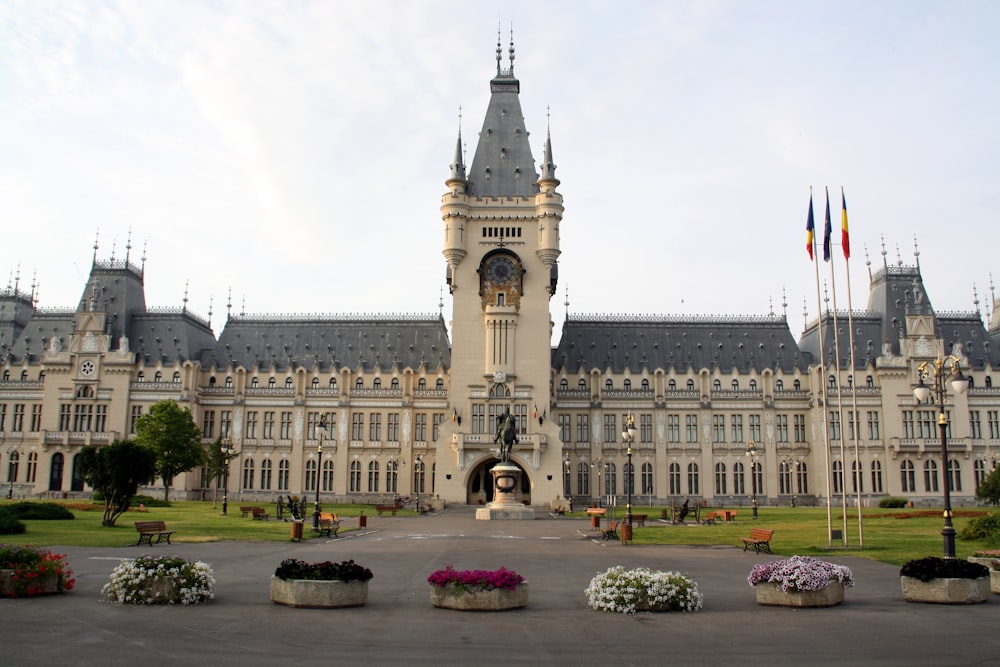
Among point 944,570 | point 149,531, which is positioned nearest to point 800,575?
point 944,570

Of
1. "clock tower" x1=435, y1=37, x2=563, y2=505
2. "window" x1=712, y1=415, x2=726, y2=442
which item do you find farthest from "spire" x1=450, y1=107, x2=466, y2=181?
"window" x1=712, y1=415, x2=726, y2=442

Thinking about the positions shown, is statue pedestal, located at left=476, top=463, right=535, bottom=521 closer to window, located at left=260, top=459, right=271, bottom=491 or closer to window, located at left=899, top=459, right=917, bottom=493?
window, located at left=260, top=459, right=271, bottom=491

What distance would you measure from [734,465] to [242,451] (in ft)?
170

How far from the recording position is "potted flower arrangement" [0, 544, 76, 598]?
60.6 feet

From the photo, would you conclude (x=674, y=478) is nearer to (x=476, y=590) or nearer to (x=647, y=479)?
(x=647, y=479)

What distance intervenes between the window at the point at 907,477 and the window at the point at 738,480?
15255 millimetres

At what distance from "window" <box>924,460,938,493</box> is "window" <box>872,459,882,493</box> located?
432 centimetres

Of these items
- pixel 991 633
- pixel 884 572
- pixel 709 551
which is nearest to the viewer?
pixel 991 633

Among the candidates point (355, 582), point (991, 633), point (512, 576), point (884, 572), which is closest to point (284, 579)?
point (355, 582)

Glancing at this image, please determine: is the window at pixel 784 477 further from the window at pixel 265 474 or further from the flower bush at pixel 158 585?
the flower bush at pixel 158 585

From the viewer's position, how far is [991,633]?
51.7 feet

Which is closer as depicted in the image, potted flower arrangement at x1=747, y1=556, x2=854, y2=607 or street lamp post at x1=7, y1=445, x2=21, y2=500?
potted flower arrangement at x1=747, y1=556, x2=854, y2=607

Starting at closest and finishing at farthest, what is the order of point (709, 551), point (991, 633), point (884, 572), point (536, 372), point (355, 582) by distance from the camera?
point (991, 633), point (355, 582), point (884, 572), point (709, 551), point (536, 372)

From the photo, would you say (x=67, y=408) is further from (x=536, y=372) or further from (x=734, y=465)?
(x=734, y=465)
